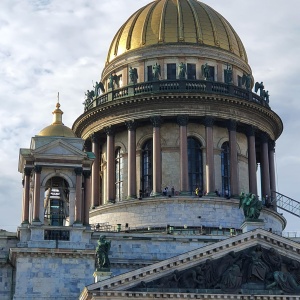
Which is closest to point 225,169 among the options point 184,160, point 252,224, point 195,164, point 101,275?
point 195,164

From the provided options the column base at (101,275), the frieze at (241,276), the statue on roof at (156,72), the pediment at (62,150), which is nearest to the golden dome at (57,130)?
the pediment at (62,150)

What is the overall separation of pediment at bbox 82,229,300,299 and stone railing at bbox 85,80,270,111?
17124 millimetres

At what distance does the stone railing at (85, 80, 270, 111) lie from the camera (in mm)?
65562

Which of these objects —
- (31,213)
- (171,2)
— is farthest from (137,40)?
(31,213)

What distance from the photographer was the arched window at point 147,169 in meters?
65.5

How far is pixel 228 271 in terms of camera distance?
50.0 m

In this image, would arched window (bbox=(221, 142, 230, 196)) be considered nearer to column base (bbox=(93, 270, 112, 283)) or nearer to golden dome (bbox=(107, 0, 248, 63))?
Result: golden dome (bbox=(107, 0, 248, 63))

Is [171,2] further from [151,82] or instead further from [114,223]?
[114,223]

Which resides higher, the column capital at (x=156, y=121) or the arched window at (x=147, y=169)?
the column capital at (x=156, y=121)

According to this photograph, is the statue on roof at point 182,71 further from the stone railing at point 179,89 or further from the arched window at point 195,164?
the arched window at point 195,164

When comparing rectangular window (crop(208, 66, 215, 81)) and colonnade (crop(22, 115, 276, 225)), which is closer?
colonnade (crop(22, 115, 276, 225))

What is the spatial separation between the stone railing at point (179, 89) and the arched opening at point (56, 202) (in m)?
10.5

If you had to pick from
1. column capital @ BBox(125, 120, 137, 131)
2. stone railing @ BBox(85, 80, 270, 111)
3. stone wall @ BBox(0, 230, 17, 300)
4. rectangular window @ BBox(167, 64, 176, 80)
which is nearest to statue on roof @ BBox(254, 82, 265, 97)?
stone railing @ BBox(85, 80, 270, 111)

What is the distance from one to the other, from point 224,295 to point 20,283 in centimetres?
1154
